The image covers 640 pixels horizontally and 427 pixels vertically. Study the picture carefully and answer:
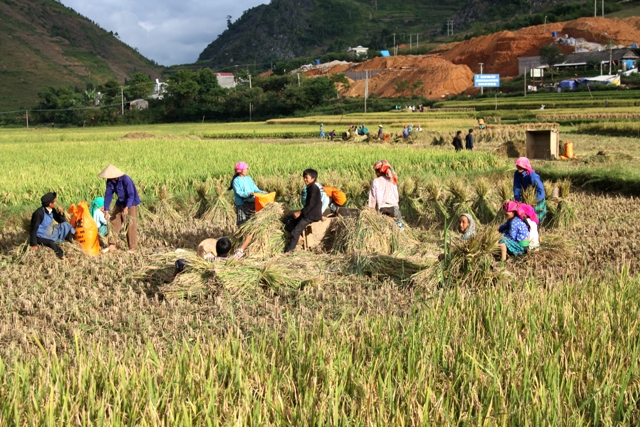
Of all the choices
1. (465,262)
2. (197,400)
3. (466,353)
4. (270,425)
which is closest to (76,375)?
(197,400)

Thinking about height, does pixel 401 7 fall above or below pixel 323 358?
above

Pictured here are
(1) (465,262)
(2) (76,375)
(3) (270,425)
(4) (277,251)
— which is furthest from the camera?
(4) (277,251)

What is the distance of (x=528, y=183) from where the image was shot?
30.0 ft

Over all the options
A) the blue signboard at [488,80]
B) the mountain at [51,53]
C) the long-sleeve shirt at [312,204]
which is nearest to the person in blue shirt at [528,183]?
the long-sleeve shirt at [312,204]

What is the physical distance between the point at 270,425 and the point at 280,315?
2.62 m

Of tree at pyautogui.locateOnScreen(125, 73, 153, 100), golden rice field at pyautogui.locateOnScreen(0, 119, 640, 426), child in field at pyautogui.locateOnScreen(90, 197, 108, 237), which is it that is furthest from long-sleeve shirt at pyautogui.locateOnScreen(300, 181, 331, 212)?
tree at pyautogui.locateOnScreen(125, 73, 153, 100)

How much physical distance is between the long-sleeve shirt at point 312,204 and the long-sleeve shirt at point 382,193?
2.92 feet

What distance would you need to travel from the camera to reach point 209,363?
3705 millimetres

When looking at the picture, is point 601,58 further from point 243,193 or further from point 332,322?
point 332,322

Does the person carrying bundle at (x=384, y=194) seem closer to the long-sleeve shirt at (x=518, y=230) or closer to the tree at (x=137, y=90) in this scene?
the long-sleeve shirt at (x=518, y=230)

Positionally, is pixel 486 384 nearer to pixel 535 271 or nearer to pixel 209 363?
pixel 209 363

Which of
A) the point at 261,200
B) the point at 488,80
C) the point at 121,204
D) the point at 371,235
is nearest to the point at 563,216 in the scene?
the point at 371,235

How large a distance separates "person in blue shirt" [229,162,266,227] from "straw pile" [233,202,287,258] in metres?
0.66

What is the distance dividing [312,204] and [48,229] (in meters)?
3.26
